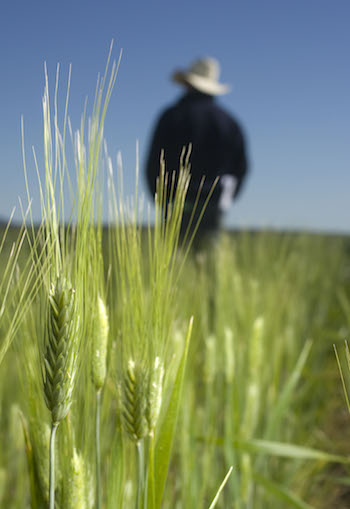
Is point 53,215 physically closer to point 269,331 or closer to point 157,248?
point 157,248

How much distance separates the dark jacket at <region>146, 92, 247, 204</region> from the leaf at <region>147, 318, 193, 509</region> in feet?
7.60

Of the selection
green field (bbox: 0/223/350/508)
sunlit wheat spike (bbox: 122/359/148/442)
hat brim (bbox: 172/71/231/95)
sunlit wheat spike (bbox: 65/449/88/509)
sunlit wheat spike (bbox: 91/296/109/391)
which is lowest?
green field (bbox: 0/223/350/508)

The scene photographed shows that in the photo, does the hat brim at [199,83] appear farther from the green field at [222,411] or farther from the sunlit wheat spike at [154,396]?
the sunlit wheat spike at [154,396]

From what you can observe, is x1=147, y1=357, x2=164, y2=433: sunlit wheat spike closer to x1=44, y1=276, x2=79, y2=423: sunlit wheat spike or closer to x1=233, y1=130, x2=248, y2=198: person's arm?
x1=44, y1=276, x2=79, y2=423: sunlit wheat spike

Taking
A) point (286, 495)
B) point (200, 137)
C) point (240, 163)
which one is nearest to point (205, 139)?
point (200, 137)

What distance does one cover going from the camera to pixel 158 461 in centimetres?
44

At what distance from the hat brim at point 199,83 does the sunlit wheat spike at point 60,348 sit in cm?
284

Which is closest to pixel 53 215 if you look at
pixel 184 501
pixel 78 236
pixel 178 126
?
pixel 78 236

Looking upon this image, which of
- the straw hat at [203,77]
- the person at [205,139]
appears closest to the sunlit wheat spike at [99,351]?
the person at [205,139]

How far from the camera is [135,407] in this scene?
438mm

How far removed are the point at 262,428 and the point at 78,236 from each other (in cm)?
96

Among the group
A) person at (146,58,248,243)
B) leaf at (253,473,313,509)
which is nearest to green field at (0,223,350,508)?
leaf at (253,473,313,509)

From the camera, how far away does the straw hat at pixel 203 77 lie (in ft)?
10.1

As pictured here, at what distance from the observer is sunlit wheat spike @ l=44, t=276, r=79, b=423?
1.27 feet
